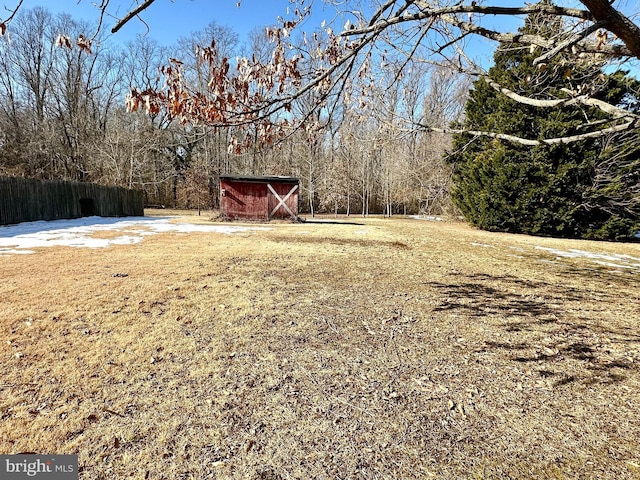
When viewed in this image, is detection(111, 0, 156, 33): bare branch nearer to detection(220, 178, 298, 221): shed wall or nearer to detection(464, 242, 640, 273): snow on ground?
detection(464, 242, 640, 273): snow on ground

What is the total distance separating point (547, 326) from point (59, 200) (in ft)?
57.1

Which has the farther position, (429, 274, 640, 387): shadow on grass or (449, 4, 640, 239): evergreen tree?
(449, 4, 640, 239): evergreen tree

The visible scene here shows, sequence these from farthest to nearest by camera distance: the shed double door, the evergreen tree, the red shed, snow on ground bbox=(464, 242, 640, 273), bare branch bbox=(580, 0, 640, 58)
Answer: the shed double door
the red shed
the evergreen tree
snow on ground bbox=(464, 242, 640, 273)
bare branch bbox=(580, 0, 640, 58)

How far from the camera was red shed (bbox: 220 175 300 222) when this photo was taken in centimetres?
1662

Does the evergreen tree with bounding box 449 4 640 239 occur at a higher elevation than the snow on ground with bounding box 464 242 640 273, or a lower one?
higher

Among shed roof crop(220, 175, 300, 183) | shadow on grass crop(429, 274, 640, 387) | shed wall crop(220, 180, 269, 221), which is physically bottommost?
shadow on grass crop(429, 274, 640, 387)

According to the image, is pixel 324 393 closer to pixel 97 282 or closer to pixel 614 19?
pixel 614 19

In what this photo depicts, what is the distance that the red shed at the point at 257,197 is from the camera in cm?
1662

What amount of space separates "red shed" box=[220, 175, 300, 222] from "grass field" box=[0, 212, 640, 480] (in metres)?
11.7

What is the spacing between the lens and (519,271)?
6.57m

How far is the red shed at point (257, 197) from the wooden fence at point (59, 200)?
594cm

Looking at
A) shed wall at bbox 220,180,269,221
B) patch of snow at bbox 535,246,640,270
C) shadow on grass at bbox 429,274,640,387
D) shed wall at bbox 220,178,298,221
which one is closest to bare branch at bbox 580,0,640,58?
shadow on grass at bbox 429,274,640,387

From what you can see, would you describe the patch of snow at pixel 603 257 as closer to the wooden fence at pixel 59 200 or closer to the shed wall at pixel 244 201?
the shed wall at pixel 244 201

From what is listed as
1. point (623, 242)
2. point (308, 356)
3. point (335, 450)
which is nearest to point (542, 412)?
point (335, 450)
